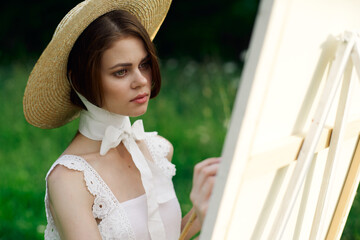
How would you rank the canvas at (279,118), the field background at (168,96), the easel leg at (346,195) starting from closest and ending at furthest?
the canvas at (279,118) → the easel leg at (346,195) → the field background at (168,96)

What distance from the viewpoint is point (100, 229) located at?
1768 mm

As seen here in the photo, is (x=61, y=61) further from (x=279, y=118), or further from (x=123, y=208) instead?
(x=279, y=118)

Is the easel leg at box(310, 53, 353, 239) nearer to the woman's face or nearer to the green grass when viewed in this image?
the woman's face

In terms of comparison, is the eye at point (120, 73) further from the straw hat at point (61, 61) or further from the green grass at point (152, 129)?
the green grass at point (152, 129)

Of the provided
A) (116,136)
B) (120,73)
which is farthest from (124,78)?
(116,136)

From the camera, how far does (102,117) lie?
1843 millimetres

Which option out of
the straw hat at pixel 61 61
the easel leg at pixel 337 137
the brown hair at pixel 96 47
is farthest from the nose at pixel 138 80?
the easel leg at pixel 337 137

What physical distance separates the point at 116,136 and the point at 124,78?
239 millimetres

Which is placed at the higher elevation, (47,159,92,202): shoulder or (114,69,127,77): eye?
(114,69,127,77): eye

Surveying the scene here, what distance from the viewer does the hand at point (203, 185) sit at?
1.16 meters

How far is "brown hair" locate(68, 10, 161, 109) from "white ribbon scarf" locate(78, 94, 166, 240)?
0.09m

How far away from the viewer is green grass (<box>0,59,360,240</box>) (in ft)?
11.8

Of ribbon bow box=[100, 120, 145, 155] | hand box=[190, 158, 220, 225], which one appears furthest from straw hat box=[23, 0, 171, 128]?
hand box=[190, 158, 220, 225]

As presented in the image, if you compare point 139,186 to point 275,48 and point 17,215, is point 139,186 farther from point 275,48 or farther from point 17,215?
point 17,215
